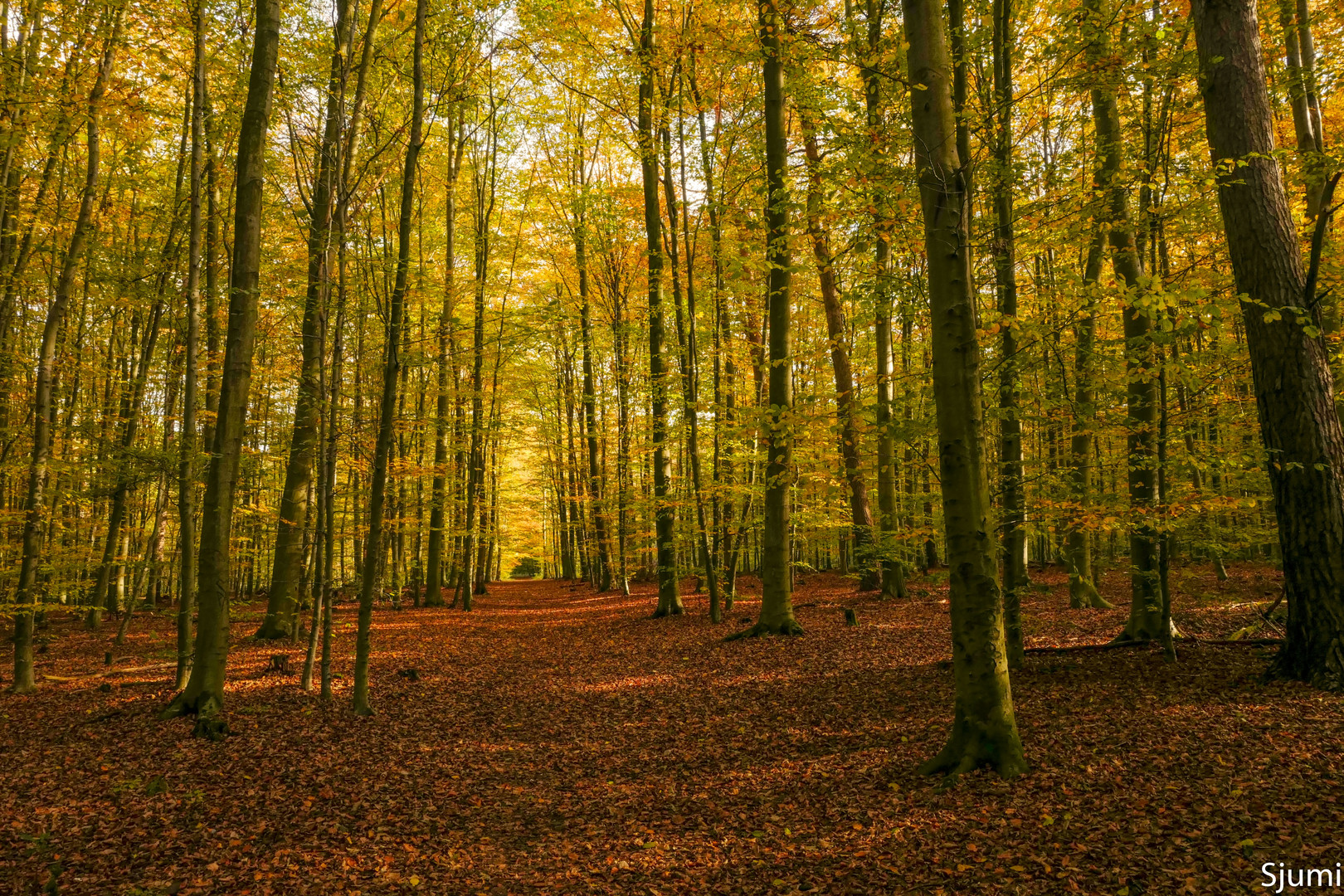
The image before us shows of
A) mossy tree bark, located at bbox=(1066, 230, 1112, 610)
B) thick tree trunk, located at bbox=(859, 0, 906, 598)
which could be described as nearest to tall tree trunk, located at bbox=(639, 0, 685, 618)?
thick tree trunk, located at bbox=(859, 0, 906, 598)

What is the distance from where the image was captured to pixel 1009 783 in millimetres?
4750

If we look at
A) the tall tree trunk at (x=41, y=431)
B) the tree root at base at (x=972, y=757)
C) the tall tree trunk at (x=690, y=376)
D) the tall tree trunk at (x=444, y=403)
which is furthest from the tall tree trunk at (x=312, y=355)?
the tree root at base at (x=972, y=757)

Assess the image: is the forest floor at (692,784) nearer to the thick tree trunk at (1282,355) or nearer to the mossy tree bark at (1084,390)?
the thick tree trunk at (1282,355)

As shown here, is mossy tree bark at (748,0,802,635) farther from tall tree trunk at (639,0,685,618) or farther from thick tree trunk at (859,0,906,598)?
tall tree trunk at (639,0,685,618)

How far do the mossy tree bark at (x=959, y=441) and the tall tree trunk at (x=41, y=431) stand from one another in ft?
35.1

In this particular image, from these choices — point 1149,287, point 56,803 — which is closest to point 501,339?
point 56,803

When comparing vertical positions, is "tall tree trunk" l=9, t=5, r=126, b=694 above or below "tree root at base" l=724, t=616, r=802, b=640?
above

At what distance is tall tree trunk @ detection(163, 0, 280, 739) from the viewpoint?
23.8 ft

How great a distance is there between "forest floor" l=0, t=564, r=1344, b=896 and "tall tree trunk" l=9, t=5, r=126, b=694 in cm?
71

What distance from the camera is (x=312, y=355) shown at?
1101 cm

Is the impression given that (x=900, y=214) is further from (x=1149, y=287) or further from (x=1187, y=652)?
(x=1187, y=652)

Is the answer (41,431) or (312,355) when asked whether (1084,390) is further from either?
(41,431)

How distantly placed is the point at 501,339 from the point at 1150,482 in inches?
547

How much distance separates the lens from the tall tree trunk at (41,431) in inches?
348
